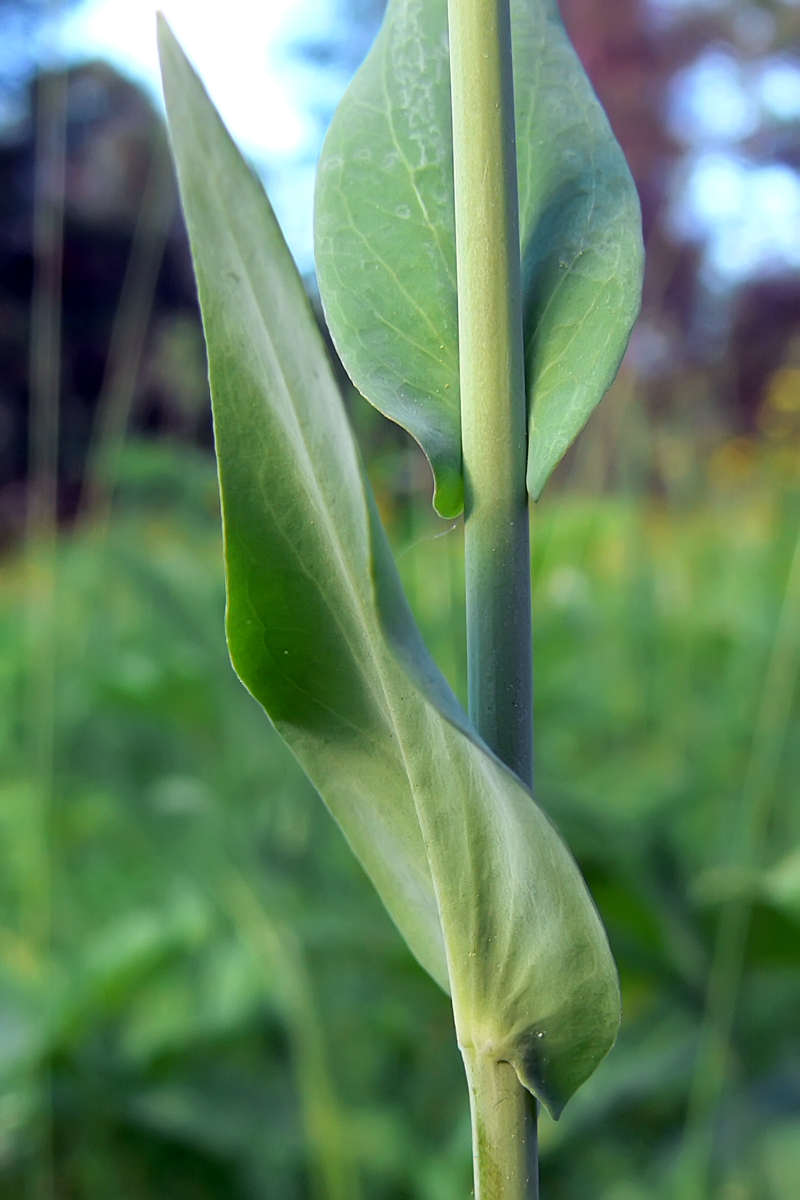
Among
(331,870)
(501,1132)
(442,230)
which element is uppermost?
(442,230)

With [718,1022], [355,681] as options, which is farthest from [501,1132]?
[718,1022]

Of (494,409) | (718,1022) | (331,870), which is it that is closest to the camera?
(494,409)

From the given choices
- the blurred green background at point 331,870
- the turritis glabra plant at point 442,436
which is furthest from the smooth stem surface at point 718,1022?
the turritis glabra plant at point 442,436

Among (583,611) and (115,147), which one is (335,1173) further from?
(115,147)

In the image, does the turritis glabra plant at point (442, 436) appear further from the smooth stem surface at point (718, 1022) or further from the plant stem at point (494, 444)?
the smooth stem surface at point (718, 1022)

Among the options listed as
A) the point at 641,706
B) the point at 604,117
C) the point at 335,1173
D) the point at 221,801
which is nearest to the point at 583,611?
the point at 641,706

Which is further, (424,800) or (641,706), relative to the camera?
(641,706)

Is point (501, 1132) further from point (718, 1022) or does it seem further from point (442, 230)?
point (718, 1022)
